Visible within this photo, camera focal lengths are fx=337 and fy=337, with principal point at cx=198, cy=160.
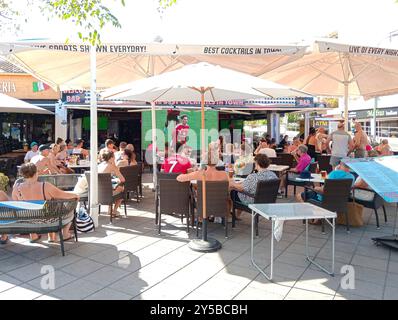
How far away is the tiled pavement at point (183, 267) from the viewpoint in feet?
10.4

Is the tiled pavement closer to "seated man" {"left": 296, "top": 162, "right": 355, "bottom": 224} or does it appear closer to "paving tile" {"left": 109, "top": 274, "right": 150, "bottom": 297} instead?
"paving tile" {"left": 109, "top": 274, "right": 150, "bottom": 297}

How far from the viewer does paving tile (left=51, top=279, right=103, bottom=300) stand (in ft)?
10.0

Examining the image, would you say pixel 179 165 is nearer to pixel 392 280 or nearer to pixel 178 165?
pixel 178 165

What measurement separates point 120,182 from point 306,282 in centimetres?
351

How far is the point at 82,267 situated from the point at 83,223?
126 cm

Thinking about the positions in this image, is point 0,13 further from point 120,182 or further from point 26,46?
point 120,182

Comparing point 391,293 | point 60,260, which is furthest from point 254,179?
point 60,260

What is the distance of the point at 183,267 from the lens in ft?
12.3

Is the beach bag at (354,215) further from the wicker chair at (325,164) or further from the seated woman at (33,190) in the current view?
the seated woman at (33,190)

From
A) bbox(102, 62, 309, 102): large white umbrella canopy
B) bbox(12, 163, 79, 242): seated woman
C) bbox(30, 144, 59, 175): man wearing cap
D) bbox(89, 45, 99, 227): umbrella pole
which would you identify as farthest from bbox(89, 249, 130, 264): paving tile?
bbox(30, 144, 59, 175): man wearing cap

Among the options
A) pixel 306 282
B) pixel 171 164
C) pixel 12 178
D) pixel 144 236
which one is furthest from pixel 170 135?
pixel 306 282

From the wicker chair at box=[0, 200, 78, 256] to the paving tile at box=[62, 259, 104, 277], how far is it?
14.6 inches

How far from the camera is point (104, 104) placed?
12297 mm

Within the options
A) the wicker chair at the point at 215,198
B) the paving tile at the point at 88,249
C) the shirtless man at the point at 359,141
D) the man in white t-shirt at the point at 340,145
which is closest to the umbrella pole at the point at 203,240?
the wicker chair at the point at 215,198
